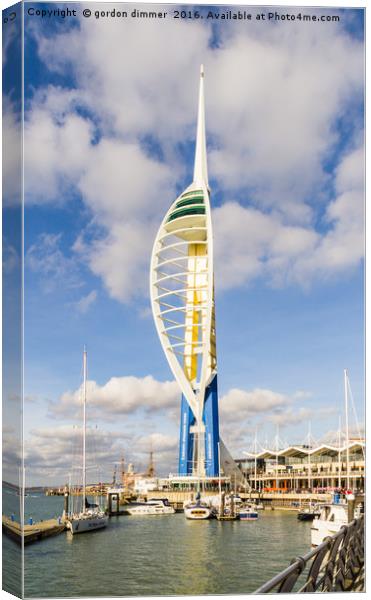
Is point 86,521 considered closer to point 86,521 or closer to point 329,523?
point 86,521

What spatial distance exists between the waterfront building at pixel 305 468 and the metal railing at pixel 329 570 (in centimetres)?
744

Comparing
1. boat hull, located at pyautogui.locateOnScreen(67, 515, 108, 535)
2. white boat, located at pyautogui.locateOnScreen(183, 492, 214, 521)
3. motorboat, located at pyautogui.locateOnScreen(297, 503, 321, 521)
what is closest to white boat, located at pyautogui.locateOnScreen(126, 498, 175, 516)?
white boat, located at pyautogui.locateOnScreen(183, 492, 214, 521)

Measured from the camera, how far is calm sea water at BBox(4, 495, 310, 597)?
5.79 meters

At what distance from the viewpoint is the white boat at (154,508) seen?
1986cm

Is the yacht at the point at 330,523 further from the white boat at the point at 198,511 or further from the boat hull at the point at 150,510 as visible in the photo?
the boat hull at the point at 150,510

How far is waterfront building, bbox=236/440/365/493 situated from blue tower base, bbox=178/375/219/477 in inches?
108

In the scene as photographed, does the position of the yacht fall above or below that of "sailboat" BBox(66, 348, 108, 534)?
above

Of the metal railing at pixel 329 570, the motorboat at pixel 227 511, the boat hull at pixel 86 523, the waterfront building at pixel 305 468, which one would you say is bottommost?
the motorboat at pixel 227 511

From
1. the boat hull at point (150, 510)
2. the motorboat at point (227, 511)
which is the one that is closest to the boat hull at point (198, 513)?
the motorboat at point (227, 511)

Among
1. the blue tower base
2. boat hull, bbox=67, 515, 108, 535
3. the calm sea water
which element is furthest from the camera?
the blue tower base

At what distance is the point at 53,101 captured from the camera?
612 cm

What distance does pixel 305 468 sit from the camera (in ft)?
55.5

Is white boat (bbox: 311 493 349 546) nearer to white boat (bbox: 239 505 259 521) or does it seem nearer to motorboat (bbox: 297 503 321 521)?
motorboat (bbox: 297 503 321 521)

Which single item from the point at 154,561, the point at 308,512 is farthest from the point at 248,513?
the point at 154,561
